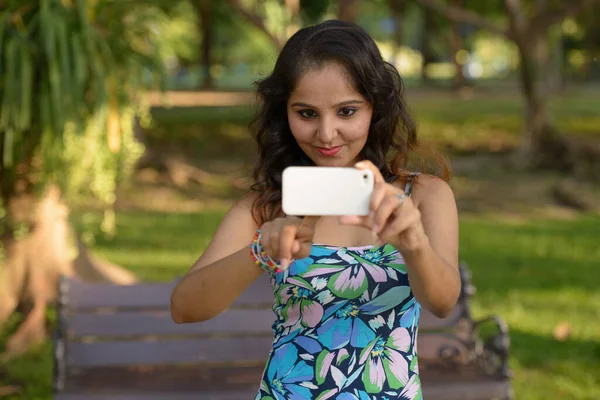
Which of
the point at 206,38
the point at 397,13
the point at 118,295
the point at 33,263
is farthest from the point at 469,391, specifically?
the point at 206,38

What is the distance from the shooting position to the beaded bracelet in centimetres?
190

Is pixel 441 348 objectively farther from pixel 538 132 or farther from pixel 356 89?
pixel 538 132

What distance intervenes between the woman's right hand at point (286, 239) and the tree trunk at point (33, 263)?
4.12 m

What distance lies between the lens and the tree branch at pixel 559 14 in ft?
45.5

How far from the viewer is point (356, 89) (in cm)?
208

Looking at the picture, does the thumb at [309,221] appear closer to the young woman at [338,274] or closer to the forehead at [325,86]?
the young woman at [338,274]

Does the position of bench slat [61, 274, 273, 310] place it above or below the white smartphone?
below

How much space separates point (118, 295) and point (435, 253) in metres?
2.70

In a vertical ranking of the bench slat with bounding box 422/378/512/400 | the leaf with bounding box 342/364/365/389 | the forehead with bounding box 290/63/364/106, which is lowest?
the bench slat with bounding box 422/378/512/400

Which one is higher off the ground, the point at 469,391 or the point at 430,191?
the point at 430,191

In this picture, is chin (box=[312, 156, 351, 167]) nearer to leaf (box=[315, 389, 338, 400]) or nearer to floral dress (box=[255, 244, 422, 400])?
floral dress (box=[255, 244, 422, 400])

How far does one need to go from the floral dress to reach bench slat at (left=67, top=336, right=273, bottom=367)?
2.26 meters

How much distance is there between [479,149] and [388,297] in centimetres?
1725

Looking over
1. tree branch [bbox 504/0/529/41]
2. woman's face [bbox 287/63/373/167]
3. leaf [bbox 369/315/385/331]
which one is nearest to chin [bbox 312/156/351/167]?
woman's face [bbox 287/63/373/167]
